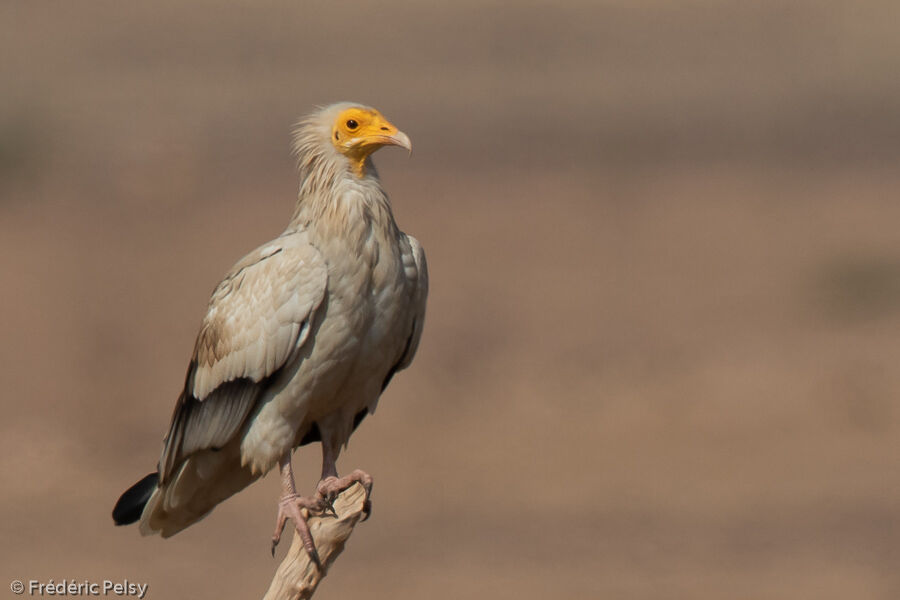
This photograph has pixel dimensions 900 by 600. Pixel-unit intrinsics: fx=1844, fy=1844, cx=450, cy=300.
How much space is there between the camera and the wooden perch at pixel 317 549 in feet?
29.1

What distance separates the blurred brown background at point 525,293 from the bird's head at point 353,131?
900 cm

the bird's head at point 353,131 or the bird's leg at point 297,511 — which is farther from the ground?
the bird's head at point 353,131

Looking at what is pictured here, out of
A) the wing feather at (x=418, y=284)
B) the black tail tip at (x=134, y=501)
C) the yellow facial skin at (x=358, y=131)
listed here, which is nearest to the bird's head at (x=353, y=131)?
the yellow facial skin at (x=358, y=131)

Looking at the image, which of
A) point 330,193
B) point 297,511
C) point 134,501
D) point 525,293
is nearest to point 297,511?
point 297,511

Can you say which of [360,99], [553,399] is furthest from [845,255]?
[360,99]

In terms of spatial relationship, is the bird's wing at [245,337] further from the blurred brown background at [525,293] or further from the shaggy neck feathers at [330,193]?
the blurred brown background at [525,293]

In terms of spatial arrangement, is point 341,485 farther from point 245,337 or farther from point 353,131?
point 353,131

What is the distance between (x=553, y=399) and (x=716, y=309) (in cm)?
442

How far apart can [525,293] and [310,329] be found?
17.1m

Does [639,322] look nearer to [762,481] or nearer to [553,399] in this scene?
[553,399]

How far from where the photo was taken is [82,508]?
20141 mm

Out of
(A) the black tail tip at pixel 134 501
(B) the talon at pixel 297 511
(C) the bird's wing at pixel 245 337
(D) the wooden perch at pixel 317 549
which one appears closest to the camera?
(D) the wooden perch at pixel 317 549

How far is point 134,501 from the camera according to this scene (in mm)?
10047

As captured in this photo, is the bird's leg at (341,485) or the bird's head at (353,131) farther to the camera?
the bird's head at (353,131)
